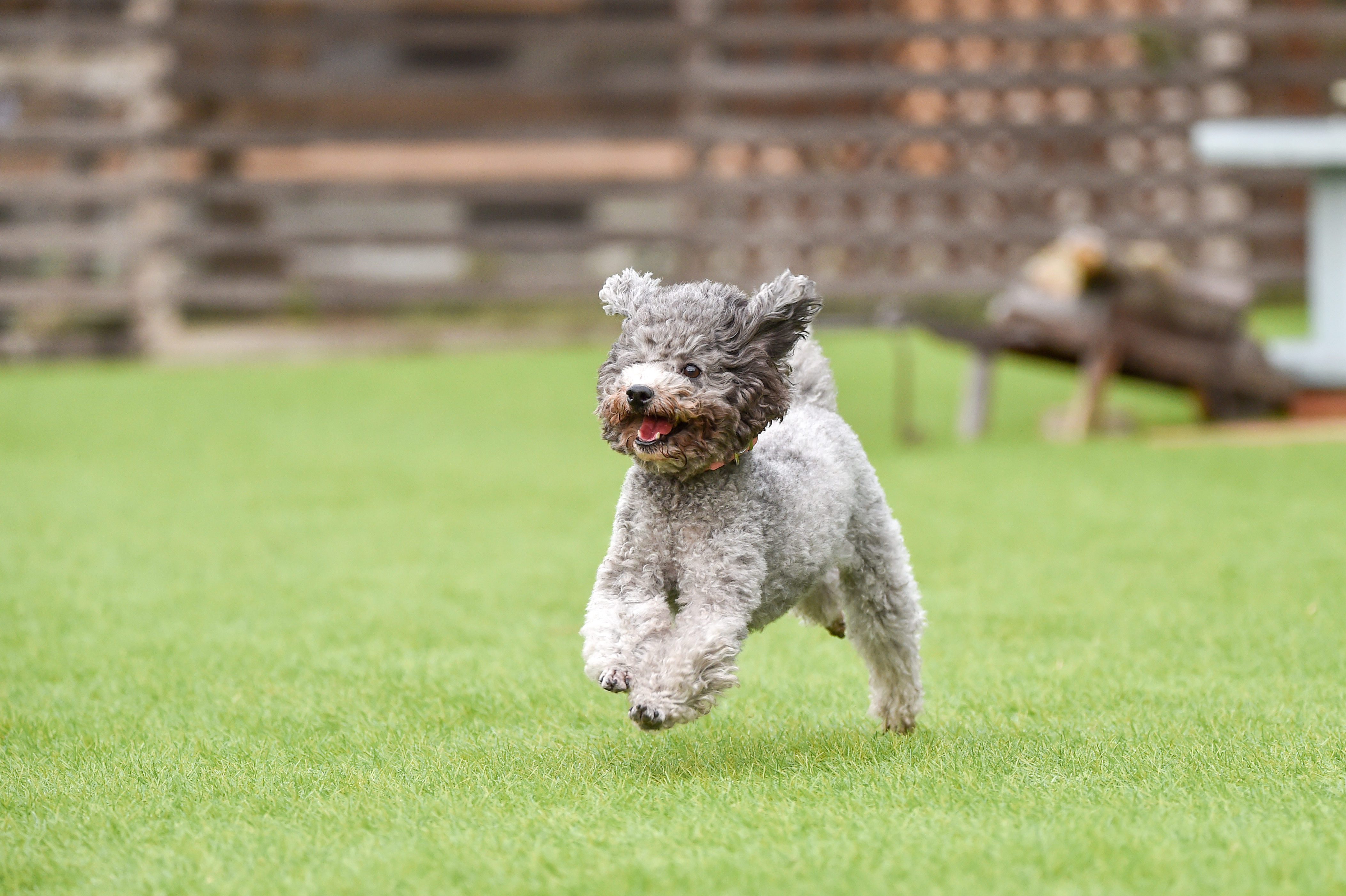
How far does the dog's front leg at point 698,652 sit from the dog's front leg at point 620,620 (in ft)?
0.08

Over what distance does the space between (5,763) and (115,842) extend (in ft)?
2.24

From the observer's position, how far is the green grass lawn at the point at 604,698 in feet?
9.38

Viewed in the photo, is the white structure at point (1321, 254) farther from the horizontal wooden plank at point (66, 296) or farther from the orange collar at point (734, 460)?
the horizontal wooden plank at point (66, 296)

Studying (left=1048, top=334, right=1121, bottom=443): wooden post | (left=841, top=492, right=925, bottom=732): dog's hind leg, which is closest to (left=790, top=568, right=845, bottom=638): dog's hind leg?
(left=841, top=492, right=925, bottom=732): dog's hind leg

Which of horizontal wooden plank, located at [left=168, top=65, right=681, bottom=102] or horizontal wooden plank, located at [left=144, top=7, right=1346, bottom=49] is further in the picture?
horizontal wooden plank, located at [left=168, top=65, right=681, bottom=102]

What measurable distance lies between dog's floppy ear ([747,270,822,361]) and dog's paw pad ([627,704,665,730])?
2.47 ft

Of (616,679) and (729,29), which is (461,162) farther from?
(616,679)

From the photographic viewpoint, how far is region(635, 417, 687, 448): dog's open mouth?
3229mm

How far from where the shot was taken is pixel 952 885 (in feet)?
8.77

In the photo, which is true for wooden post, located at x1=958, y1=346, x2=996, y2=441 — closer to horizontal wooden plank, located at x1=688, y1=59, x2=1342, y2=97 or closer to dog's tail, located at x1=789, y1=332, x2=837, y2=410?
horizontal wooden plank, located at x1=688, y1=59, x2=1342, y2=97

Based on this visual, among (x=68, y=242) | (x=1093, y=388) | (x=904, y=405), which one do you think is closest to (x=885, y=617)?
(x=1093, y=388)

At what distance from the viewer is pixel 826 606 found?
3.80 m

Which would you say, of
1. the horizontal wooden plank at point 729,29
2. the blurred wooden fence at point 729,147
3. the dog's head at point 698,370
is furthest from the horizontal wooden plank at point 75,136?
the dog's head at point 698,370

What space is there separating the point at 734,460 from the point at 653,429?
22 cm
